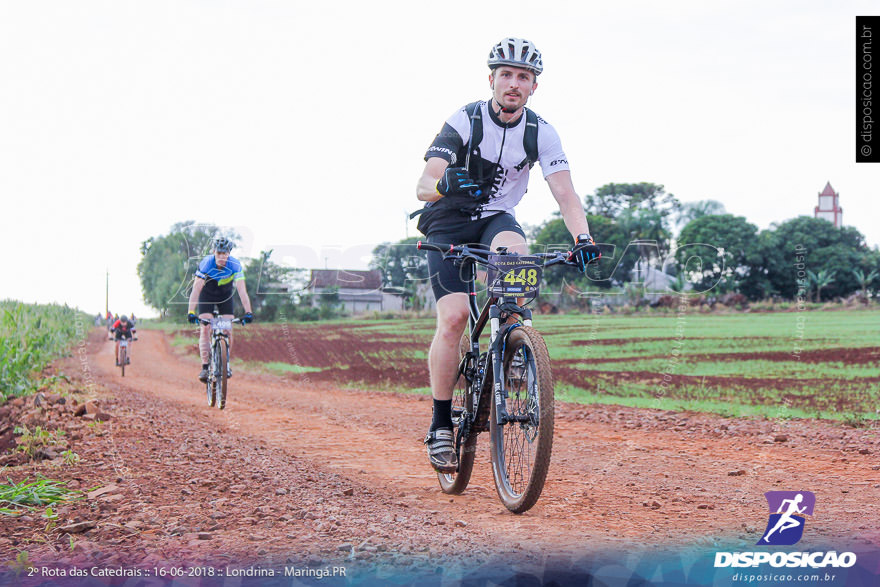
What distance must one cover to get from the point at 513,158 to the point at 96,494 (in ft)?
10.2

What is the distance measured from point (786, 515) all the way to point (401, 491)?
2.19 meters

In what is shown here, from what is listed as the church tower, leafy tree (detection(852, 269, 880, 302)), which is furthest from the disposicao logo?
the church tower

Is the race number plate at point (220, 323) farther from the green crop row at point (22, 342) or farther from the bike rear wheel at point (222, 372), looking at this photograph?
the green crop row at point (22, 342)

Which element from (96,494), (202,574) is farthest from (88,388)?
(202,574)

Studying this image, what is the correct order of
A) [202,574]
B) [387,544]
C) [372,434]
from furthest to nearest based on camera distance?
[372,434]
[387,544]
[202,574]

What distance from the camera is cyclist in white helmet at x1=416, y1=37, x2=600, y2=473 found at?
429 centimetres

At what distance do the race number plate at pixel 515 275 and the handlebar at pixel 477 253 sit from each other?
1.9 inches

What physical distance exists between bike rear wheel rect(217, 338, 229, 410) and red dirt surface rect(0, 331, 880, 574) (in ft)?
4.13

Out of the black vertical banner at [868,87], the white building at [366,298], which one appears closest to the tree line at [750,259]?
the white building at [366,298]

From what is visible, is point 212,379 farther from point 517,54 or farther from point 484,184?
point 517,54

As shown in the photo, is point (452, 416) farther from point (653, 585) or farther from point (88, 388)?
point (88, 388)

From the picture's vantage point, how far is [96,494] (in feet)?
13.9

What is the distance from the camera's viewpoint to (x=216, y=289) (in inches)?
422

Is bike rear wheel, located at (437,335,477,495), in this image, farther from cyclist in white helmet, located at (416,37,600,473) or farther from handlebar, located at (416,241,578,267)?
handlebar, located at (416,241,578,267)
